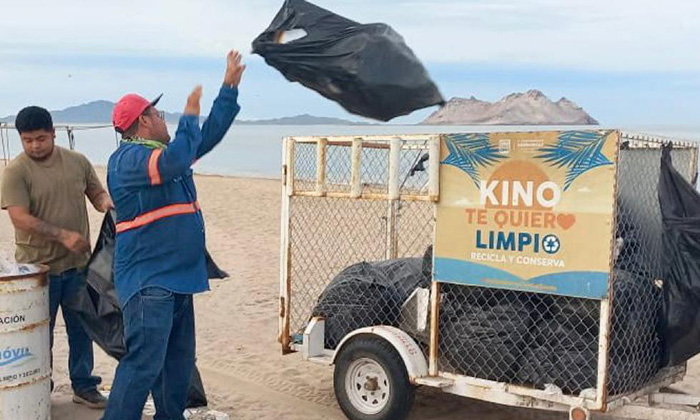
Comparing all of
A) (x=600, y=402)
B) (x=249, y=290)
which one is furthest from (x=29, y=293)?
(x=249, y=290)

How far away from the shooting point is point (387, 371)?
16.9 feet

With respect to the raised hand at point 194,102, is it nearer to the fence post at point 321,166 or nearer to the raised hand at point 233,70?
the raised hand at point 233,70

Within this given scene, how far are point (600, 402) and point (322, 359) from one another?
1.92 m

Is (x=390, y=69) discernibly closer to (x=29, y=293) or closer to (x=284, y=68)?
(x=284, y=68)

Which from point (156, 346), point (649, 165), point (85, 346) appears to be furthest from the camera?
point (85, 346)

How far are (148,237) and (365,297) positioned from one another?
1.80 m

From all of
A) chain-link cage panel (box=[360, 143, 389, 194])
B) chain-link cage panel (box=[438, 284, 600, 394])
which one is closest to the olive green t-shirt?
chain-link cage panel (box=[360, 143, 389, 194])

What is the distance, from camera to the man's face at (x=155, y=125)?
4344 mm

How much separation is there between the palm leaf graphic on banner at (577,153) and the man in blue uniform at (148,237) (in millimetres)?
1753

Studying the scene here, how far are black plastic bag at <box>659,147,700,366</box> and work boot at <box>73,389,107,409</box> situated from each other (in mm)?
3590

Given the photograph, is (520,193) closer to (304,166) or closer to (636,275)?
(636,275)

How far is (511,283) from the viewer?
4676 millimetres

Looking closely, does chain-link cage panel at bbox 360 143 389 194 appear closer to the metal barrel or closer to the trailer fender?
the trailer fender

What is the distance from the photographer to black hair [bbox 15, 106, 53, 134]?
16.0 ft
